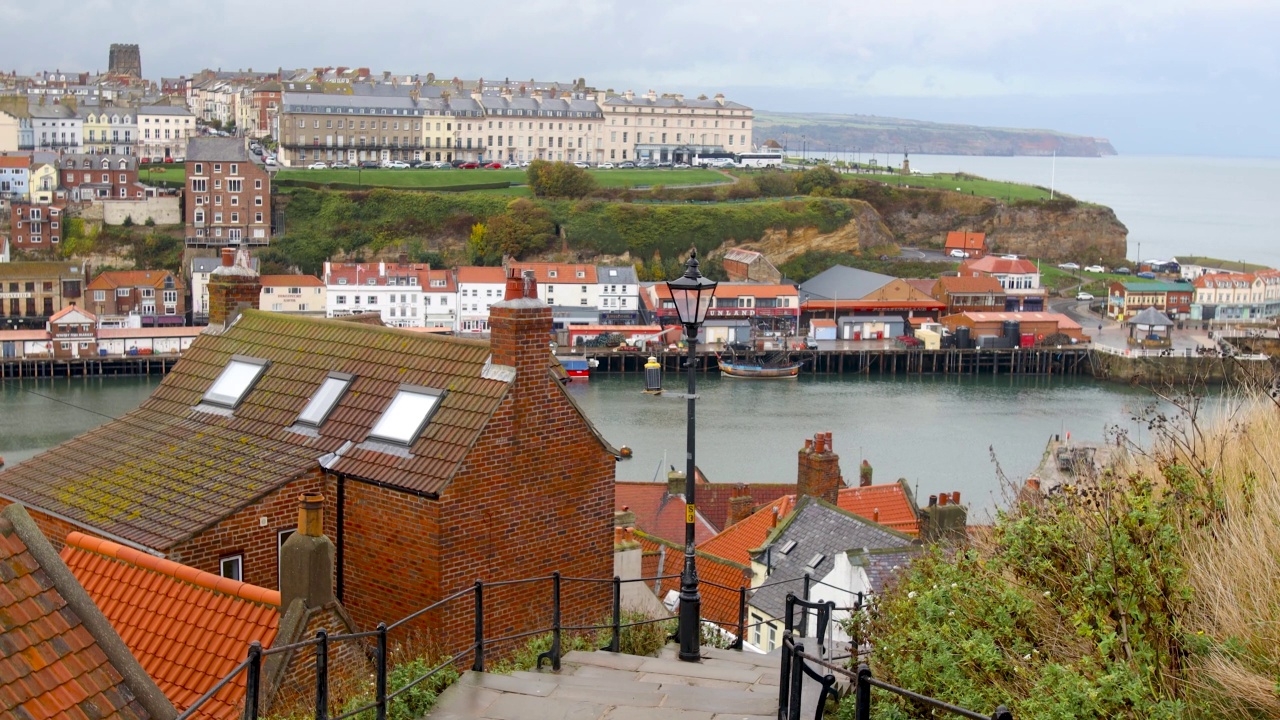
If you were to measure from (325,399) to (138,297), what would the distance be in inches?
2257

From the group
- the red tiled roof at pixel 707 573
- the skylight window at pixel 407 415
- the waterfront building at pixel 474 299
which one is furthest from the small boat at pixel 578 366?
the skylight window at pixel 407 415

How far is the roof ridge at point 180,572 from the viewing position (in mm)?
7031

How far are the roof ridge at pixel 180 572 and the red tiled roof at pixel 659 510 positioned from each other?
12108 millimetres

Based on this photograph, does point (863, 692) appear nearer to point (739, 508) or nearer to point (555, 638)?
point (555, 638)

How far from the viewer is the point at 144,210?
77.4 meters

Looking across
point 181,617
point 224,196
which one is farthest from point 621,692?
point 224,196

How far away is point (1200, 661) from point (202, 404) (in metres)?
9.22

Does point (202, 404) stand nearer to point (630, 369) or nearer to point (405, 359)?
point (405, 359)

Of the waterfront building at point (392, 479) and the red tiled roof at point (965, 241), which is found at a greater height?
the red tiled roof at point (965, 241)

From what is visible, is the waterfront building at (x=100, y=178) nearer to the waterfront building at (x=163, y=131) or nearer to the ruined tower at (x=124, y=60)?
the waterfront building at (x=163, y=131)

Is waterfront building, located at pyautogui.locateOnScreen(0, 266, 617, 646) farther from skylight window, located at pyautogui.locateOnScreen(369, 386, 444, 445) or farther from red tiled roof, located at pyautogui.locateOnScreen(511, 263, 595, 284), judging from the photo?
red tiled roof, located at pyautogui.locateOnScreen(511, 263, 595, 284)

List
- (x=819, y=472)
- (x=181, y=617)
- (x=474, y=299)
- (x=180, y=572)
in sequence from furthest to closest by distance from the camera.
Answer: (x=474, y=299) < (x=819, y=472) < (x=180, y=572) < (x=181, y=617)

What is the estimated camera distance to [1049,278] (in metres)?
84.6

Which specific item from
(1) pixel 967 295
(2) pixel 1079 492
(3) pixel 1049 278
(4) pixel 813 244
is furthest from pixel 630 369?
(2) pixel 1079 492
